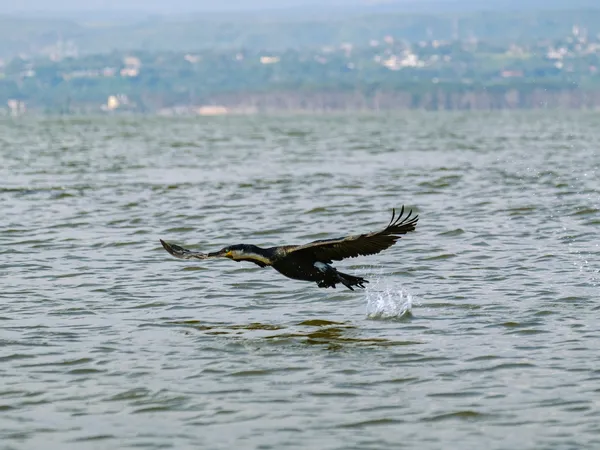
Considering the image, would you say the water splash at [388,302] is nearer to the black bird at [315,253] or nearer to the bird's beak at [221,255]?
the black bird at [315,253]

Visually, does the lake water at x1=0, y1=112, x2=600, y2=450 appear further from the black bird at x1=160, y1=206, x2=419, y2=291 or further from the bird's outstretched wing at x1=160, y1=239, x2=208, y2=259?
the bird's outstretched wing at x1=160, y1=239, x2=208, y2=259

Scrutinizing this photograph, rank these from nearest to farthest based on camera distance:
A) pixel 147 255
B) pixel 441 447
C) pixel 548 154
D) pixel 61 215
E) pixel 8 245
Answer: pixel 441 447 → pixel 147 255 → pixel 8 245 → pixel 61 215 → pixel 548 154

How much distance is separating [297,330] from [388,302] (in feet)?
5.51

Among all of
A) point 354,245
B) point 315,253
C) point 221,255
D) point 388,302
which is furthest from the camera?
point 388,302

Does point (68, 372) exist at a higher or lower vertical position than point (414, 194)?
higher

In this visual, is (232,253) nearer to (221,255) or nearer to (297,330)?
(221,255)

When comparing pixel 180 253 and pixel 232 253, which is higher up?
pixel 232 253

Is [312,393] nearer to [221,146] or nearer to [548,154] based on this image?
[548,154]

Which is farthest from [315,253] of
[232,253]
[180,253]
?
[180,253]

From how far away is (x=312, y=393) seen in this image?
38.9 ft

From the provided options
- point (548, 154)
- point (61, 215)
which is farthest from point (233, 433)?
point (548, 154)

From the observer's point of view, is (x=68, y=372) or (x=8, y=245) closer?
(x=68, y=372)

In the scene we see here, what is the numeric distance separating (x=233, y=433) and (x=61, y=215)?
59.6 ft

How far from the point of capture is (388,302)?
1634 cm
